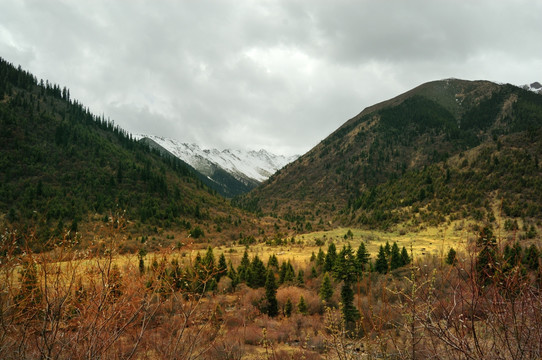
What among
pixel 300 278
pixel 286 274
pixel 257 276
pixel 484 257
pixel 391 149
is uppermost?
pixel 391 149

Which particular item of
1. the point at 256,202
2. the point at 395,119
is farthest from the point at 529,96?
the point at 256,202

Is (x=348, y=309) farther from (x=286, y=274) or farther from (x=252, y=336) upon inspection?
(x=286, y=274)

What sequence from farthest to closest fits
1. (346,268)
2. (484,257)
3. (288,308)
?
(346,268) → (288,308) → (484,257)

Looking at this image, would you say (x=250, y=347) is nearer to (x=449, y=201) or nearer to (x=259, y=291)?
(x=259, y=291)

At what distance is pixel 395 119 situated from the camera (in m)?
136

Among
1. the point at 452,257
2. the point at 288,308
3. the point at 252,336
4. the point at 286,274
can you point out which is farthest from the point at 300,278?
the point at 452,257

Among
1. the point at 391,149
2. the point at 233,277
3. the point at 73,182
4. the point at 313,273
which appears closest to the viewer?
the point at 233,277

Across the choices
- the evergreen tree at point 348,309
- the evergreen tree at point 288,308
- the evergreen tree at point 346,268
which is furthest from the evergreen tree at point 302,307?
the evergreen tree at point 346,268

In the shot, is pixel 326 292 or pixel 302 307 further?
pixel 326 292

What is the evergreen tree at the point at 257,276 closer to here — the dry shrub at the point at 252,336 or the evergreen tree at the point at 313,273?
the evergreen tree at the point at 313,273

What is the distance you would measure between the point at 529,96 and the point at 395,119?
173ft

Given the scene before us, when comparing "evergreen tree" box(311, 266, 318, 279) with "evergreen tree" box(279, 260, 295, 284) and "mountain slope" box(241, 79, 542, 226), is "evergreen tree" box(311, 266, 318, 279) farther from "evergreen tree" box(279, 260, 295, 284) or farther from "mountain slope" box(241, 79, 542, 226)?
"mountain slope" box(241, 79, 542, 226)

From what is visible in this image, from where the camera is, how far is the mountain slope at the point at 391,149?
94.6 meters

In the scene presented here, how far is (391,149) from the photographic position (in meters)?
119
